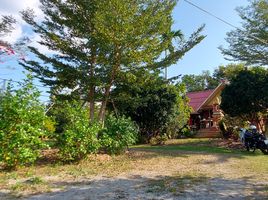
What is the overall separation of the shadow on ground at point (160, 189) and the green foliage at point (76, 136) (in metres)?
1.91

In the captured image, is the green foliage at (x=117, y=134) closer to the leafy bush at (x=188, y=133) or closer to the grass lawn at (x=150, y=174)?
the grass lawn at (x=150, y=174)

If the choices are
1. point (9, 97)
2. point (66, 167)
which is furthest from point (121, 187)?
point (9, 97)

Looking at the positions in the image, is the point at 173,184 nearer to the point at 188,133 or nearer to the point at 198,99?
the point at 188,133

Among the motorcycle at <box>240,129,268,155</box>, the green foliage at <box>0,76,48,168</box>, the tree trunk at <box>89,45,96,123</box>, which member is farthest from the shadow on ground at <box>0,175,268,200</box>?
the motorcycle at <box>240,129,268,155</box>

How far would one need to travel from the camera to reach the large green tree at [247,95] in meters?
16.5

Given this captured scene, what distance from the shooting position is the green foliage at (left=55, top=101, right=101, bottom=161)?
30.7 ft

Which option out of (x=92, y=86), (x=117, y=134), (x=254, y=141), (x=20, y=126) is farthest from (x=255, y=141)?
(x=20, y=126)

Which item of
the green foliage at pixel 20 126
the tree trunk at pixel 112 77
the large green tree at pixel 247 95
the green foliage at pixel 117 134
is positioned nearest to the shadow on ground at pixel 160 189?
the green foliage at pixel 20 126

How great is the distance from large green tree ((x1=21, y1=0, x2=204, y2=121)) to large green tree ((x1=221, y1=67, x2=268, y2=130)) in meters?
5.70

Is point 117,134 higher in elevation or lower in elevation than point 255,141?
higher

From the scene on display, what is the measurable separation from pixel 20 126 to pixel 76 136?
186 centimetres

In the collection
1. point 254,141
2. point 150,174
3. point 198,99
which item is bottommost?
point 150,174

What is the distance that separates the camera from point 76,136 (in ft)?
30.8

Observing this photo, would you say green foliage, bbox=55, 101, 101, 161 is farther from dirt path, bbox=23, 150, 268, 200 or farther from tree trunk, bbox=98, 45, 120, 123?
tree trunk, bbox=98, 45, 120, 123
